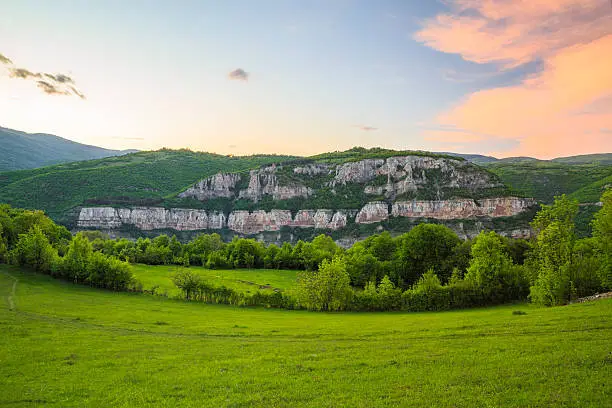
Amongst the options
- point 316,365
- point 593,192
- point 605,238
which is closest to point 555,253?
point 605,238

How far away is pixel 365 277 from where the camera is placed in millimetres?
77500

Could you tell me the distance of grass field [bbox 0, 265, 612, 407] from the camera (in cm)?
1412

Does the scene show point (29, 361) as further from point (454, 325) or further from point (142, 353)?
point (454, 325)

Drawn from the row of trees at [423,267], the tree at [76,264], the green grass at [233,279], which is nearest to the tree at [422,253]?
the row of trees at [423,267]

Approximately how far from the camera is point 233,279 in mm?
86688

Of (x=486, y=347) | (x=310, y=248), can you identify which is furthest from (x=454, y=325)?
(x=310, y=248)

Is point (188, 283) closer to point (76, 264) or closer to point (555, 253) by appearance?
point (76, 264)

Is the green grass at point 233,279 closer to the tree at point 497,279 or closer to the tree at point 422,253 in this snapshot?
the tree at point 422,253

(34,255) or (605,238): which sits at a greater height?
(605,238)

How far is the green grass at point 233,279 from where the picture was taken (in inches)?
2839

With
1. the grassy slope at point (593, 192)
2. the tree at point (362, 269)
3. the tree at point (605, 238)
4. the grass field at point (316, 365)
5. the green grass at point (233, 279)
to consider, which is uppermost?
the grassy slope at point (593, 192)

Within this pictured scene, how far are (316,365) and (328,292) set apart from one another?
3525 centimetres

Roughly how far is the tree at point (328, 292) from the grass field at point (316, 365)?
76.3 ft

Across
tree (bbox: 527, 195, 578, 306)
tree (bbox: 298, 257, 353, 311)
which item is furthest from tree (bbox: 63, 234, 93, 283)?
tree (bbox: 527, 195, 578, 306)
